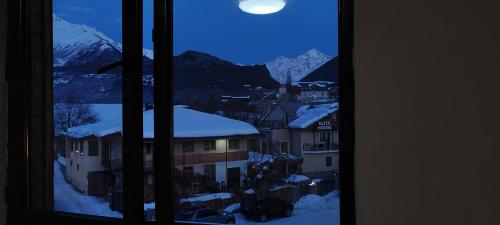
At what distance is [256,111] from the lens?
141 cm

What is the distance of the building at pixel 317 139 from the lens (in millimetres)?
1247

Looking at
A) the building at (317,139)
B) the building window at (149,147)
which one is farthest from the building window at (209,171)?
the building at (317,139)

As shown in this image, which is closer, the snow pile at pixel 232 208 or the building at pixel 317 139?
the building at pixel 317 139

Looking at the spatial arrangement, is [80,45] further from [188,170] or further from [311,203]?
[311,203]

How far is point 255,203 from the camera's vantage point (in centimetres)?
139

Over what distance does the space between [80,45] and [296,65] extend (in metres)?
0.97
